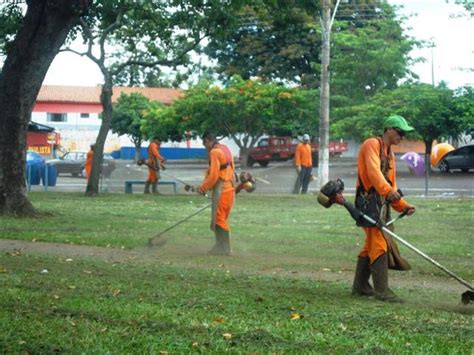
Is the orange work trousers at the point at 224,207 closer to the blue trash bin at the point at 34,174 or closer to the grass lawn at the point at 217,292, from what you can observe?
the grass lawn at the point at 217,292

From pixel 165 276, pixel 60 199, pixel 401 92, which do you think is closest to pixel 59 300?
pixel 165 276

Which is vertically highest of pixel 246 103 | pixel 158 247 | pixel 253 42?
pixel 253 42

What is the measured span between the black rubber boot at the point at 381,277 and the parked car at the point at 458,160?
1261 inches

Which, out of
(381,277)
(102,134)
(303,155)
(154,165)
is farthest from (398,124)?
(154,165)

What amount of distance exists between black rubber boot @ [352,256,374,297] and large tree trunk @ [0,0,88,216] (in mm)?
9320

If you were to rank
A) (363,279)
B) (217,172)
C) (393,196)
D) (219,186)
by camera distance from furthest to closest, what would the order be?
Answer: (219,186), (217,172), (363,279), (393,196)

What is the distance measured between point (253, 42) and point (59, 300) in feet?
132

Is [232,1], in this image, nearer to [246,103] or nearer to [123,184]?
[123,184]

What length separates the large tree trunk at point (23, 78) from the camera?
16.4m

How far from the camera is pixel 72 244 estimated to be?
13414mm

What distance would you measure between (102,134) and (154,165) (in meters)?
1.80

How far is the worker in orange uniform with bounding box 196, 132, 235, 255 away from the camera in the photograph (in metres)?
12.4

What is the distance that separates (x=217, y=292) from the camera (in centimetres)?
864

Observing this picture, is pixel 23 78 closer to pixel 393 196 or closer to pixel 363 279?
pixel 363 279
